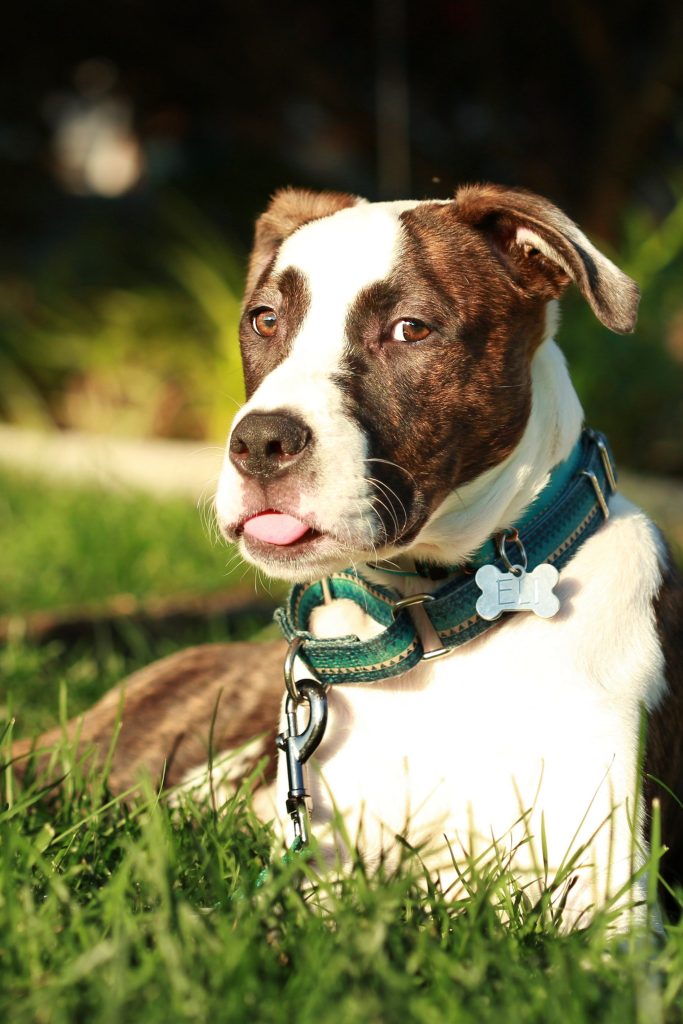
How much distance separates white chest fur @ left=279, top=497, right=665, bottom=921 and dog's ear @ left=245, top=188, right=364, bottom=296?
1111mm

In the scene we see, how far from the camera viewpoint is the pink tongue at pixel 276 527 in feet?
8.10

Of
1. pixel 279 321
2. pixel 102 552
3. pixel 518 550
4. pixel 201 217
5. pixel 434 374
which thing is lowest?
pixel 518 550

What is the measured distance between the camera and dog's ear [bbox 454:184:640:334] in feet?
8.60

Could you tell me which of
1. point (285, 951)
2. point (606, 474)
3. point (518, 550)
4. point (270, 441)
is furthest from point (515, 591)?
point (285, 951)

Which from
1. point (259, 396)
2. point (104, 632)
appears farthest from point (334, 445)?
point (104, 632)

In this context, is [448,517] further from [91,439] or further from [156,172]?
[156,172]

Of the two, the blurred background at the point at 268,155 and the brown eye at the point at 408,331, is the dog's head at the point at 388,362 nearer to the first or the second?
the brown eye at the point at 408,331

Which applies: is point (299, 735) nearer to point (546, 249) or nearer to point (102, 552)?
point (546, 249)

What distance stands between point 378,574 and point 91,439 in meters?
6.19

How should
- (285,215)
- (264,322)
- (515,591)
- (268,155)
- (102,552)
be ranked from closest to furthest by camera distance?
(515,591) → (264,322) → (285,215) → (102,552) → (268,155)

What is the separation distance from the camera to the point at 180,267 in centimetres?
927

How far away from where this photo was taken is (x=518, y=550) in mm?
2664

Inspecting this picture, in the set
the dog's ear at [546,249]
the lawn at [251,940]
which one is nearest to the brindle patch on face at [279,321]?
the dog's ear at [546,249]

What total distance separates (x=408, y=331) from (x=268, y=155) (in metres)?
11.7
